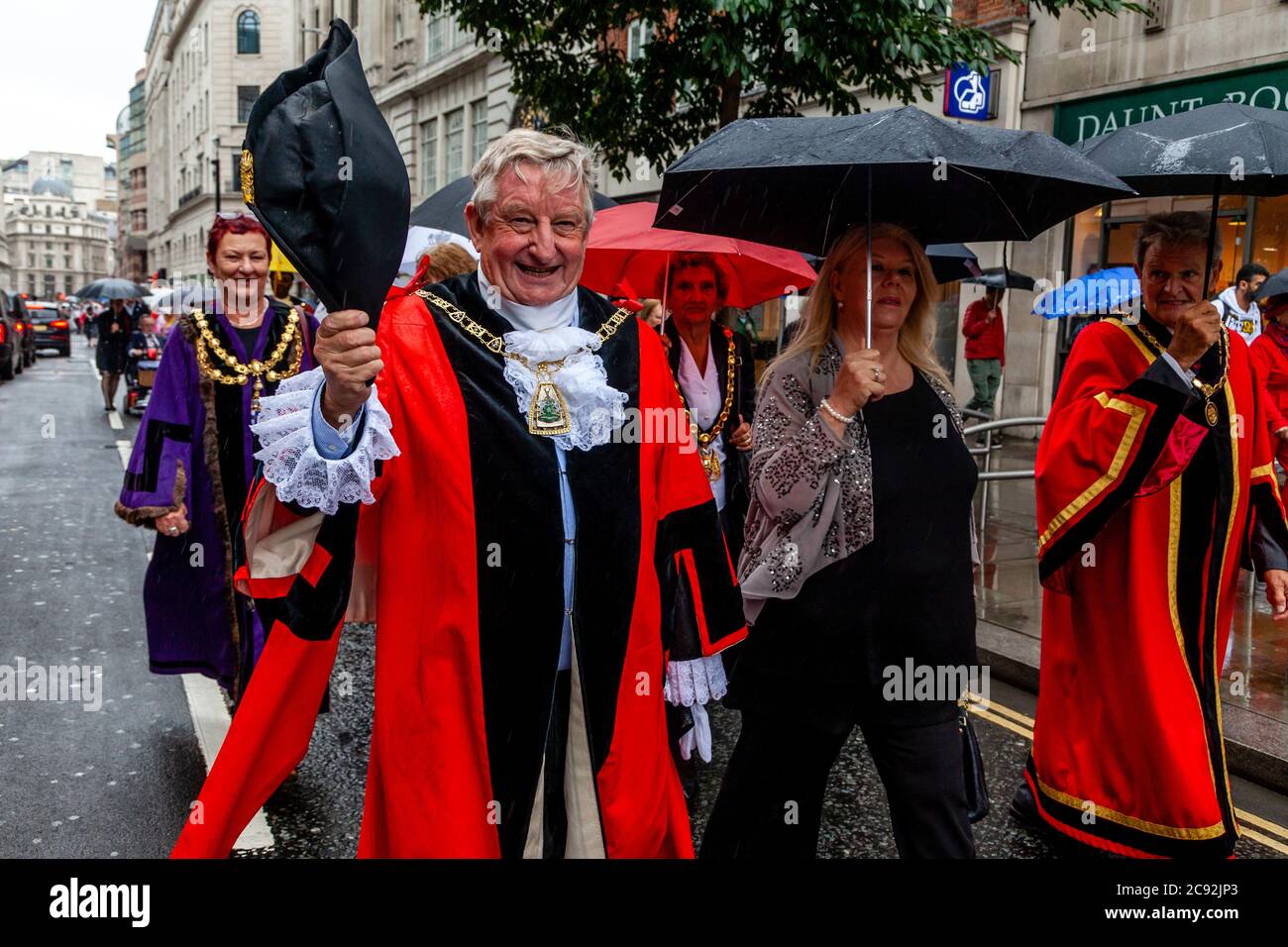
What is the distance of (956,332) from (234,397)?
1344 cm

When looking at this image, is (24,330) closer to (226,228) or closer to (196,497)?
(196,497)

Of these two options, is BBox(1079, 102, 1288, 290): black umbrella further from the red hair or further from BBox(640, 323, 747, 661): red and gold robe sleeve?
the red hair

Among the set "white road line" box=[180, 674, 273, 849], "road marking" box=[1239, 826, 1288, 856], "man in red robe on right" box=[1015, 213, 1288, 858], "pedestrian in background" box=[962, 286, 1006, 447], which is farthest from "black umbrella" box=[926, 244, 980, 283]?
"white road line" box=[180, 674, 273, 849]

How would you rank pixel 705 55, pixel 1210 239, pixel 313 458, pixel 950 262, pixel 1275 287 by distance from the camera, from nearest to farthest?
pixel 313 458, pixel 1210 239, pixel 1275 287, pixel 705 55, pixel 950 262

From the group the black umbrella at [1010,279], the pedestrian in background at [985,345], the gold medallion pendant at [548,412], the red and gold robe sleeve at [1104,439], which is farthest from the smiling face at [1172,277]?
the pedestrian in background at [985,345]

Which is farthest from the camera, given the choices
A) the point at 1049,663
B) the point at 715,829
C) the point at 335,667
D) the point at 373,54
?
the point at 373,54

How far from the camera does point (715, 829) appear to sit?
3023mm

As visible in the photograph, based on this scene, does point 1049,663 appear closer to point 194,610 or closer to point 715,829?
point 715,829

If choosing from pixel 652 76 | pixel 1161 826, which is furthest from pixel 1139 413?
pixel 652 76

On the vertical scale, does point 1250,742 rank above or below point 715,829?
below

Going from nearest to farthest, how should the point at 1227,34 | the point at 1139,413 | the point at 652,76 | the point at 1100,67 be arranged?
1. the point at 1139,413
2. the point at 652,76
3. the point at 1227,34
4. the point at 1100,67

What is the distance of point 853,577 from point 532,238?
1.11 m

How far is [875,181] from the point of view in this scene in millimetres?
3102

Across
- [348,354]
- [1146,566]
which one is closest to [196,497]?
[348,354]
